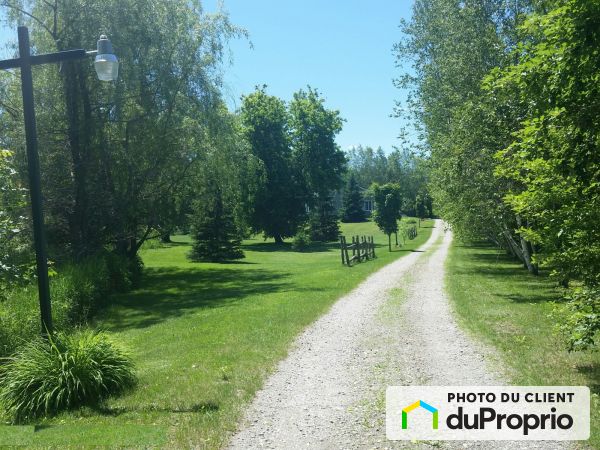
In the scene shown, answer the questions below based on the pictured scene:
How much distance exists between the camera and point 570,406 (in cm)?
625

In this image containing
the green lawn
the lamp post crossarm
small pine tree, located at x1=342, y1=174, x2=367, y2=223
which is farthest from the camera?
small pine tree, located at x1=342, y1=174, x2=367, y2=223

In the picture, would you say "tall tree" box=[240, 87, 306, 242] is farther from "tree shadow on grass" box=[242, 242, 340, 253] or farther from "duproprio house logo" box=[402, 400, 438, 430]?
"duproprio house logo" box=[402, 400, 438, 430]

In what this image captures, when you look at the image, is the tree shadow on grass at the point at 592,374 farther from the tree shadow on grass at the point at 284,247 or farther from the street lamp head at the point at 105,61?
the tree shadow on grass at the point at 284,247

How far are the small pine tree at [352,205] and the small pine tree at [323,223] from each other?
1106 inches

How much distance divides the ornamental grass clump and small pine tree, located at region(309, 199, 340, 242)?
55.1 meters

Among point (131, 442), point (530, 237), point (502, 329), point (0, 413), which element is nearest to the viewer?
point (131, 442)

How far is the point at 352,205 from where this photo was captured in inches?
3720

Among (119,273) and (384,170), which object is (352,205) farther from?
(119,273)

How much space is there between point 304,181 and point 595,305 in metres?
57.9

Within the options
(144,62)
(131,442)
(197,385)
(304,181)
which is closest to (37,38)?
(144,62)

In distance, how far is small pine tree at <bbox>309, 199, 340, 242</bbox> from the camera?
63438 millimetres

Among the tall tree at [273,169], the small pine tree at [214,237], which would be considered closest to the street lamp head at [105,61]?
the small pine tree at [214,237]

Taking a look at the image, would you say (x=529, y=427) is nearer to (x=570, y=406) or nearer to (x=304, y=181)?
(x=570, y=406)

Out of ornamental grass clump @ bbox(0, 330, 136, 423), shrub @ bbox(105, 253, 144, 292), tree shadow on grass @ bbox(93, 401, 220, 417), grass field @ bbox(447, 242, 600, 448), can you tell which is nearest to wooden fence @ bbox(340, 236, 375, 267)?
grass field @ bbox(447, 242, 600, 448)
